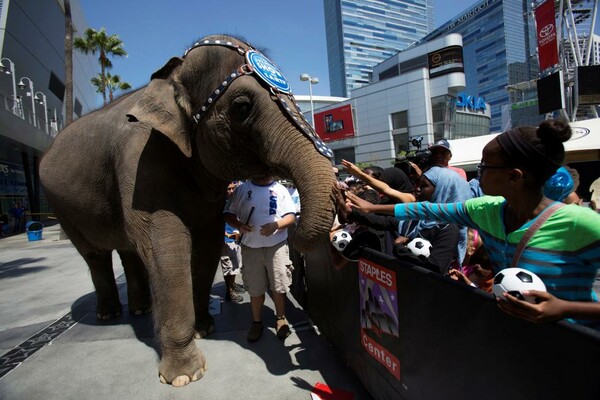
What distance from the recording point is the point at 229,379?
3.06m

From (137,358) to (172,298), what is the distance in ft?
3.45

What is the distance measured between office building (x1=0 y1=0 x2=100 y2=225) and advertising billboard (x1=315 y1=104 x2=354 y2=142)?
35800 mm

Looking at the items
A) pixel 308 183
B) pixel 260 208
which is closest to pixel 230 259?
pixel 260 208

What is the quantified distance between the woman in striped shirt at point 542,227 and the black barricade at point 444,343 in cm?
14

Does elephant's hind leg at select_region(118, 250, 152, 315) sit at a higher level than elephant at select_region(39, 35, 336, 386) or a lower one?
lower

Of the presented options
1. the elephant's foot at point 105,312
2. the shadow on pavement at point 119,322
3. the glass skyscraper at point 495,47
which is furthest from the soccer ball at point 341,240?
the glass skyscraper at point 495,47

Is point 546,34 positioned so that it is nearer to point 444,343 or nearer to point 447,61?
point 447,61

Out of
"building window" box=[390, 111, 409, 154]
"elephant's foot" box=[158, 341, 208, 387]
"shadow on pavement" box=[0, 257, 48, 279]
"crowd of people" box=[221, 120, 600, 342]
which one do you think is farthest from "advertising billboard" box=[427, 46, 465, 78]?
"elephant's foot" box=[158, 341, 208, 387]

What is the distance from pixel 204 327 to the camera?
400 centimetres

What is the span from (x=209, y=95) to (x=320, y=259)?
1.88 m

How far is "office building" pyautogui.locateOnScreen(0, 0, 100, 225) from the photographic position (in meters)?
18.3

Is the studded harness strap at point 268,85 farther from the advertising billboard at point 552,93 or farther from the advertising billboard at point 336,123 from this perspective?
the advertising billboard at point 336,123

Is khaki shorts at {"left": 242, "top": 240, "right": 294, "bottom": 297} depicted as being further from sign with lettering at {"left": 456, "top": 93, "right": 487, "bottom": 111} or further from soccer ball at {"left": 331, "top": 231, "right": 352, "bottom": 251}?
sign with lettering at {"left": 456, "top": 93, "right": 487, "bottom": 111}

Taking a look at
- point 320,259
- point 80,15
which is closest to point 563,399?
point 320,259
